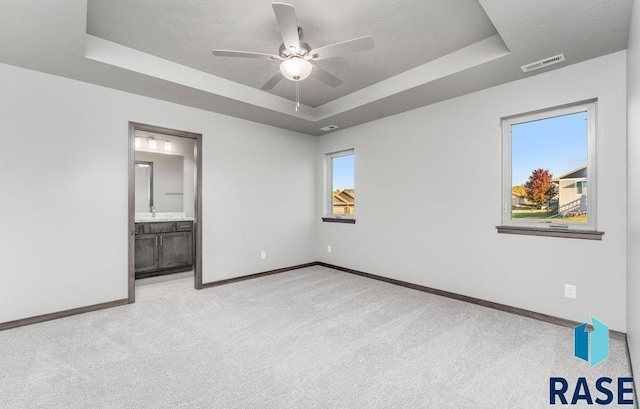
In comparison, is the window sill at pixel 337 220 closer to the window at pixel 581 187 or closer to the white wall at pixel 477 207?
the white wall at pixel 477 207

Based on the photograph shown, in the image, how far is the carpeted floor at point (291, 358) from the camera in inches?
65.5

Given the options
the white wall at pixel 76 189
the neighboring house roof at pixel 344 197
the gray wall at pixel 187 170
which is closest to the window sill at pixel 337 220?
the neighboring house roof at pixel 344 197

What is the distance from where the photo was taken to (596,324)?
2.41 meters

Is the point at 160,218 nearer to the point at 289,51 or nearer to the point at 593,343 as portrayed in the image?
the point at 289,51

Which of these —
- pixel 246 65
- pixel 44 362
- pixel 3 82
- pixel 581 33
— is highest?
pixel 246 65

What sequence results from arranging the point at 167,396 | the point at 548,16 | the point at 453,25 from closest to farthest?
the point at 167,396 < the point at 548,16 < the point at 453,25

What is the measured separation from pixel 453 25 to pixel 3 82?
4084mm

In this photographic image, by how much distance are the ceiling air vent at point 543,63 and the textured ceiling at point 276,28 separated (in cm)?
49

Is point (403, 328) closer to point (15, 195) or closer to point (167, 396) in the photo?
point (167, 396)

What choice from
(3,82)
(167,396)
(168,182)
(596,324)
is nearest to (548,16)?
(596,324)

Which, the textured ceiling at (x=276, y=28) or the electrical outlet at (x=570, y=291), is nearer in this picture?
the textured ceiling at (x=276, y=28)

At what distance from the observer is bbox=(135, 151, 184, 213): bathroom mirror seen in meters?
5.16

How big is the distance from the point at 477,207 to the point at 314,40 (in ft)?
8.11

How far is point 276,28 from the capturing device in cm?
240
